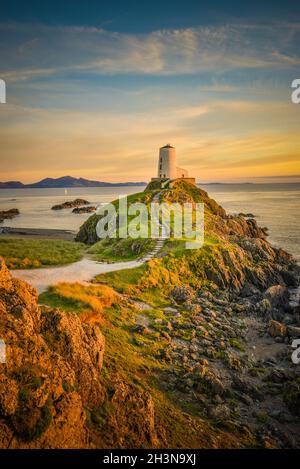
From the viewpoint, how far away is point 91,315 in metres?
19.0

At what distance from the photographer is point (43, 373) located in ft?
32.8

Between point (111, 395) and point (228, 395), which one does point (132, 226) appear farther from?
point (111, 395)

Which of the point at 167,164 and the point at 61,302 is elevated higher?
the point at 167,164

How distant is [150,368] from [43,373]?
7.43 m

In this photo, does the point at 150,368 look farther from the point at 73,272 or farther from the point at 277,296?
the point at 277,296

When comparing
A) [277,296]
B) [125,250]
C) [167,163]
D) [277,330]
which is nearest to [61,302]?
[277,330]

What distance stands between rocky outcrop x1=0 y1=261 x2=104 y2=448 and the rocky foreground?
32mm

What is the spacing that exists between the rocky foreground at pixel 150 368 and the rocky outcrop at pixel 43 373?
0.11ft

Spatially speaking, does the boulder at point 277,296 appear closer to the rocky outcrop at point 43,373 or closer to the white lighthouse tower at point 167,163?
the rocky outcrop at point 43,373

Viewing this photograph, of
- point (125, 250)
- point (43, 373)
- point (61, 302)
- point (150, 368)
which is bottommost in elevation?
point (150, 368)

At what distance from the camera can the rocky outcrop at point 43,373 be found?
8.78 meters

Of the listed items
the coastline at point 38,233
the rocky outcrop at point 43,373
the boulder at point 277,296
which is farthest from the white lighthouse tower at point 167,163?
the rocky outcrop at point 43,373

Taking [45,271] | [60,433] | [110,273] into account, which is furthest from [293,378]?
[45,271]
